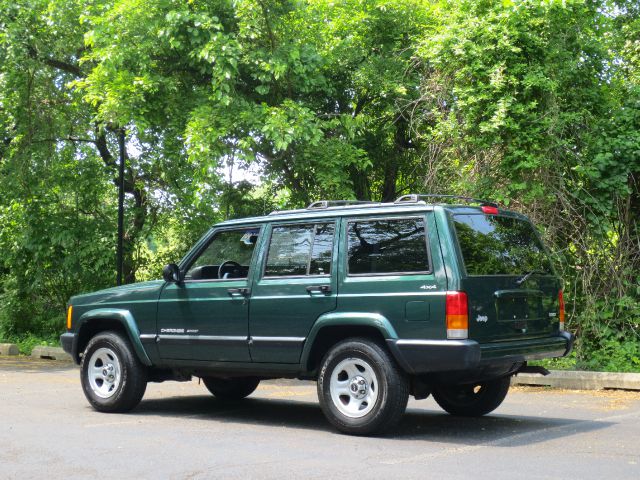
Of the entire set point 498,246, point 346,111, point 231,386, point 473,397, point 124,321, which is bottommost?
point 231,386

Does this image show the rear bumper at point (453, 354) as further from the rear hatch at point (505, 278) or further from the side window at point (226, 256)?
the side window at point (226, 256)

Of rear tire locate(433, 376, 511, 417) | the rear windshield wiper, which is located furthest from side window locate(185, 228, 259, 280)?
the rear windshield wiper

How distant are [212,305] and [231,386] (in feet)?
6.95

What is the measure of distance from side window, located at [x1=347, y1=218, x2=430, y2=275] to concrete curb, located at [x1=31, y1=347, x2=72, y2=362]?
10.8 m

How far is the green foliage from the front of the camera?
523 inches

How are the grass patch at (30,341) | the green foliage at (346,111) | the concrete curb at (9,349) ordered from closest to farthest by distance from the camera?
the green foliage at (346,111) → the concrete curb at (9,349) → the grass patch at (30,341)

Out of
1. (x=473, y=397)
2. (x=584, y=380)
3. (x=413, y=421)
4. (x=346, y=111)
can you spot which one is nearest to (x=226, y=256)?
(x=413, y=421)

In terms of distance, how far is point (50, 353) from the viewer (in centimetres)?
1747

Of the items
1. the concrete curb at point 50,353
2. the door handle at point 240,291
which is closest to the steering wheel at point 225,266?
the door handle at point 240,291

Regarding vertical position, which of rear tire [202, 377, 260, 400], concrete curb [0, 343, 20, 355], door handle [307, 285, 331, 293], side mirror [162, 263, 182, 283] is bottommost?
concrete curb [0, 343, 20, 355]

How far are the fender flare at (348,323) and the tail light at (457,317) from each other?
1.70ft

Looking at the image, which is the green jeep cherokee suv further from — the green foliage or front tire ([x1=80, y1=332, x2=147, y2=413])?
the green foliage

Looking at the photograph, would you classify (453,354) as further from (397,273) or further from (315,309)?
(315,309)

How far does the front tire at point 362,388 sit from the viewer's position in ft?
24.4
